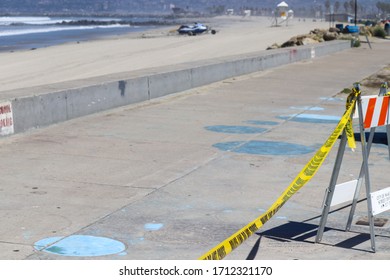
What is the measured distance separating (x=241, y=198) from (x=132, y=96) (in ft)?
23.6

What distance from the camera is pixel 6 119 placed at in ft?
38.6

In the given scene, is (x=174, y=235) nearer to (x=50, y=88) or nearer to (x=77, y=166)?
(x=77, y=166)

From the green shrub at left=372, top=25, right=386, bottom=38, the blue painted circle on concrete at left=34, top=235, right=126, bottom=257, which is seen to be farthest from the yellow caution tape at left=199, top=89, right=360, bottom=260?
the green shrub at left=372, top=25, right=386, bottom=38

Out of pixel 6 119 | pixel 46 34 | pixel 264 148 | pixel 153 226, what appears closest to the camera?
pixel 153 226

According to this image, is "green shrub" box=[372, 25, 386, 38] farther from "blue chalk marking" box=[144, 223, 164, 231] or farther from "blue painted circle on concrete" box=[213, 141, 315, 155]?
"blue chalk marking" box=[144, 223, 164, 231]

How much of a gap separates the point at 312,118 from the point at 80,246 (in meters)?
8.37

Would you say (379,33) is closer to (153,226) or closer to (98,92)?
(98,92)

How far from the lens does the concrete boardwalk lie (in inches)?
278

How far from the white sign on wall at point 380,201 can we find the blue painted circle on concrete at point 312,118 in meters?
6.93

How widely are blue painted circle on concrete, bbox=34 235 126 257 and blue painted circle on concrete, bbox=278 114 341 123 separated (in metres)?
7.71

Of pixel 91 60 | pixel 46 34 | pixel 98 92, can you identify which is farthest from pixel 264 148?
pixel 46 34
